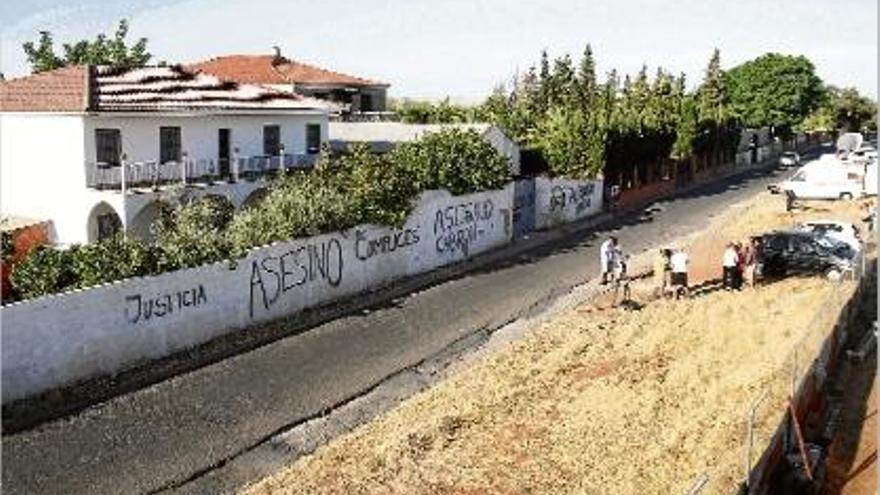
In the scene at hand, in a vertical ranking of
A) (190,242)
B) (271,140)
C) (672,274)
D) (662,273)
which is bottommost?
(662,273)

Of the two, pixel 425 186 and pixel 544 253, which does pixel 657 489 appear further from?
pixel 544 253

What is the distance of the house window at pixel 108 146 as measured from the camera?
31.2 metres

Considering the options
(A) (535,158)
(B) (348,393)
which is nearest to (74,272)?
(B) (348,393)

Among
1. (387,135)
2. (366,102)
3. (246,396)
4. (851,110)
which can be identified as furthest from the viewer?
(851,110)

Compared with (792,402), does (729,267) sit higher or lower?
higher

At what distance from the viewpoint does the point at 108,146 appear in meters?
31.6

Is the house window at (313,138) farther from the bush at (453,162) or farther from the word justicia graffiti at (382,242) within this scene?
the word justicia graffiti at (382,242)

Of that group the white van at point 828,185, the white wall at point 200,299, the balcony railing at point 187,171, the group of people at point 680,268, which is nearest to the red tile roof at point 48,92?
the balcony railing at point 187,171

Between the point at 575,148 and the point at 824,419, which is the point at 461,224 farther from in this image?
the point at 824,419

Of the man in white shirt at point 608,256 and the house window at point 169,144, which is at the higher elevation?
the house window at point 169,144

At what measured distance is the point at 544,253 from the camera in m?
34.3

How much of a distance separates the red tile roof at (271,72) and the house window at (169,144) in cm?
2039

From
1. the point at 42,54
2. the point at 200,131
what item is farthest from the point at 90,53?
the point at 200,131

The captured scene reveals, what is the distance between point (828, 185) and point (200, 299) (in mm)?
36047
